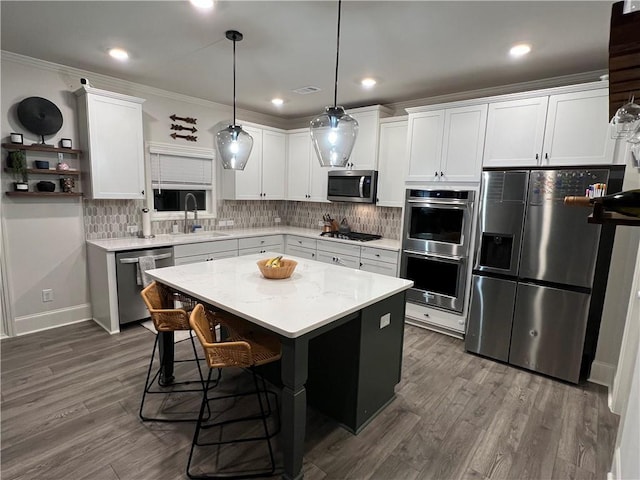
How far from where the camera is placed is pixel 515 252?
3006 mm

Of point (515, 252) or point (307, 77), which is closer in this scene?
point (515, 252)

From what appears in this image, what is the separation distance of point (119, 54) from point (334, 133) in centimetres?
233

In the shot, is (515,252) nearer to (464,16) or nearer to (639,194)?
(464,16)

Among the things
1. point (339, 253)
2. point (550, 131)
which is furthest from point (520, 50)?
point (339, 253)

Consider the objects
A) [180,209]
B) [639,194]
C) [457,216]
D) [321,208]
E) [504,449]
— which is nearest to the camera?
[639,194]

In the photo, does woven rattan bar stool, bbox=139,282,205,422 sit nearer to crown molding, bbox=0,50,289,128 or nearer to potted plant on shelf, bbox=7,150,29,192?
potted plant on shelf, bbox=7,150,29,192

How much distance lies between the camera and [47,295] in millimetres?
3553

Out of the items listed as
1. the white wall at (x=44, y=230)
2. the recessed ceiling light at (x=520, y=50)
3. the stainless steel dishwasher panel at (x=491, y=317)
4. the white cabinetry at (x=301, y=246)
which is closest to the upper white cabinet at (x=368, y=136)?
the white cabinetry at (x=301, y=246)

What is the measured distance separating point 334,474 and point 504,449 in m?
1.06

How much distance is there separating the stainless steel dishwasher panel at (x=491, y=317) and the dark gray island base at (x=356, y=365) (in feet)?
3.82

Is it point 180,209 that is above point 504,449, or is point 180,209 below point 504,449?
above

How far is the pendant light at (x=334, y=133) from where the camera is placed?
1987mm

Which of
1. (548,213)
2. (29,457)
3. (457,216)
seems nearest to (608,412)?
(548,213)

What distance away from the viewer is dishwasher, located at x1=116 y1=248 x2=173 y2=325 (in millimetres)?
3488
